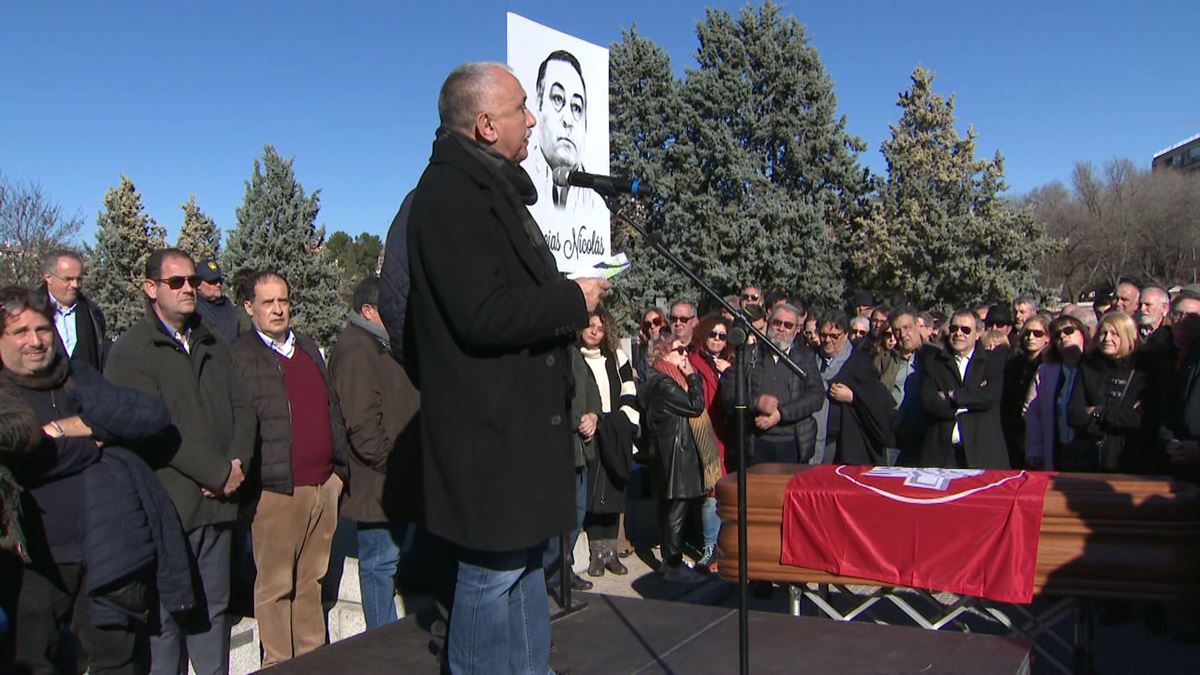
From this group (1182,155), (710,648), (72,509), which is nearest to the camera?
(72,509)

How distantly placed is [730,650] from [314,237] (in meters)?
28.4

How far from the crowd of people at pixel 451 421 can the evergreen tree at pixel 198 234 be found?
2829cm

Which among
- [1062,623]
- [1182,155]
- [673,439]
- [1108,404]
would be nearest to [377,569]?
[673,439]

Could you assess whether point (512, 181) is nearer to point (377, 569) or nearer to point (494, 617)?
point (494, 617)

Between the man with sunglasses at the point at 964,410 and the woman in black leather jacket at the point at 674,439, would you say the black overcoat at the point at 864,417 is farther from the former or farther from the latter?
the woman in black leather jacket at the point at 674,439

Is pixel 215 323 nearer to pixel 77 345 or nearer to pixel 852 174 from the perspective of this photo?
pixel 77 345

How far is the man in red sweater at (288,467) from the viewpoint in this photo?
190 inches

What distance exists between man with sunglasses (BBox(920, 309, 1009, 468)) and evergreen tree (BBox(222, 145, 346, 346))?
25.2 metres

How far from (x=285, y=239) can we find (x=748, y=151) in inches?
572

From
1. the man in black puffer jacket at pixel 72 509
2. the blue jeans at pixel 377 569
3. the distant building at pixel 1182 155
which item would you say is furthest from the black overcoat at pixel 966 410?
the distant building at pixel 1182 155

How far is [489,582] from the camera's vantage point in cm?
264

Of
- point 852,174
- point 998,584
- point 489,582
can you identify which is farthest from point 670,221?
point 489,582

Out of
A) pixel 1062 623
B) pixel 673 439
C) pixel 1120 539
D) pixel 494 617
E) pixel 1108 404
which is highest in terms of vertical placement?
pixel 1108 404

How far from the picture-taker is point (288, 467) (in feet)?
15.9
